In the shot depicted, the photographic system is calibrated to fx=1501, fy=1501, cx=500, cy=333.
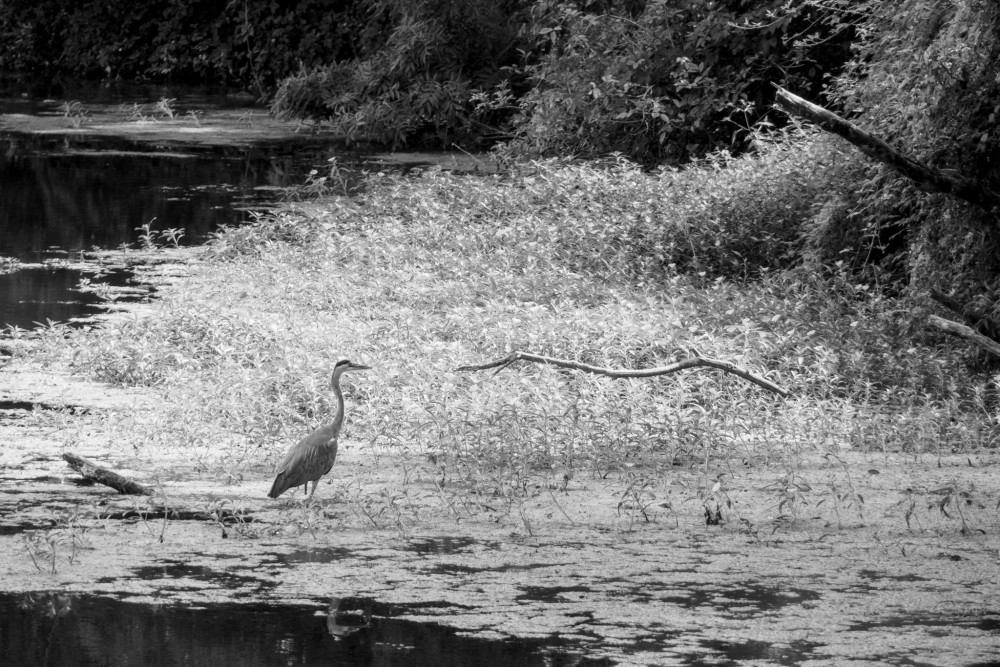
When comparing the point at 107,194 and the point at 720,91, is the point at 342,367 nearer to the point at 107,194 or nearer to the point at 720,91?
the point at 720,91

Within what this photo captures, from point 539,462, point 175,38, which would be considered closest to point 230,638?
point 539,462

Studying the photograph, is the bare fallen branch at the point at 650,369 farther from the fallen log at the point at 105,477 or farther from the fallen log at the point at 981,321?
the fallen log at the point at 105,477

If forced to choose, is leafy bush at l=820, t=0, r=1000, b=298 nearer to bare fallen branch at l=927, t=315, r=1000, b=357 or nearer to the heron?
bare fallen branch at l=927, t=315, r=1000, b=357

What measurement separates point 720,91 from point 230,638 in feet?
31.0

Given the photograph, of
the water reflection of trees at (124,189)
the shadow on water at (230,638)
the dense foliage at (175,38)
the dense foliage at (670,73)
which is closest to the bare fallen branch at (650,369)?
the shadow on water at (230,638)

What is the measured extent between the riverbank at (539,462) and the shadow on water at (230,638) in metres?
0.10

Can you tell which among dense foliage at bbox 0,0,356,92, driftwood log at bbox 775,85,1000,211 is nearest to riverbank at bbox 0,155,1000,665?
driftwood log at bbox 775,85,1000,211

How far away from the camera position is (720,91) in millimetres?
13031

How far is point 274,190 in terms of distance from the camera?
1470cm

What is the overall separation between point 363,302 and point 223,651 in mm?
4828

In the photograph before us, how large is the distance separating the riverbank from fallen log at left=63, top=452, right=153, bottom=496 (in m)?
0.09

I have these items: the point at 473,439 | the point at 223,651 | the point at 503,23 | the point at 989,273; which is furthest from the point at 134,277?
the point at 503,23

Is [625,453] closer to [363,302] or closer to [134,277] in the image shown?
[363,302]

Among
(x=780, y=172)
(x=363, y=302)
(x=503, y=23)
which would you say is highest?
(x=503, y=23)
